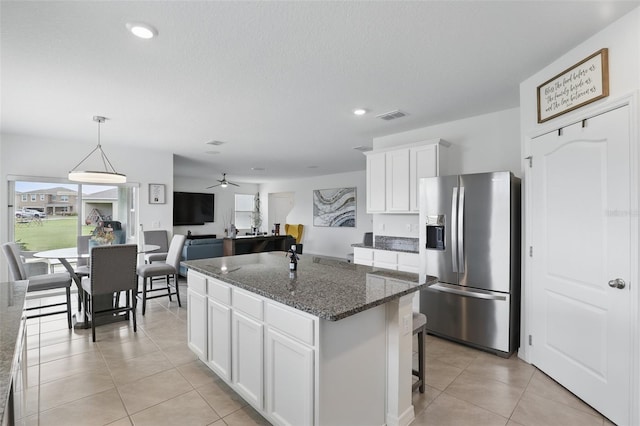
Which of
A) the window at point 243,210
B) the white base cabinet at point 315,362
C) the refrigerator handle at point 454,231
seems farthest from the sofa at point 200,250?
the window at point 243,210

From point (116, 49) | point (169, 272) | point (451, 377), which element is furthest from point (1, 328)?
point (169, 272)

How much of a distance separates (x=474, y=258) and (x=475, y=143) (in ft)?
5.23

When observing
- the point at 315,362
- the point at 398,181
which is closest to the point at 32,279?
the point at 315,362

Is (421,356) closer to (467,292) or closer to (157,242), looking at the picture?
(467,292)

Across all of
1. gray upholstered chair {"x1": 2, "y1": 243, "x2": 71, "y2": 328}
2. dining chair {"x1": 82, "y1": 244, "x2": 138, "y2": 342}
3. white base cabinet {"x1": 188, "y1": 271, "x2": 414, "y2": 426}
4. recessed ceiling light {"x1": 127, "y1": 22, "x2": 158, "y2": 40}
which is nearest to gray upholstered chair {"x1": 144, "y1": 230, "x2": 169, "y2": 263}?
gray upholstered chair {"x1": 2, "y1": 243, "x2": 71, "y2": 328}

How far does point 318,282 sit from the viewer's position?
2115 mm

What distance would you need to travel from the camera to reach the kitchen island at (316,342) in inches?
63.4

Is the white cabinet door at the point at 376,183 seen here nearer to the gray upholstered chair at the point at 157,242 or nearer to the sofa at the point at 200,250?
the sofa at the point at 200,250

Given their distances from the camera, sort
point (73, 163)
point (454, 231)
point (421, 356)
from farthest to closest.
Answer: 1. point (73, 163)
2. point (454, 231)
3. point (421, 356)

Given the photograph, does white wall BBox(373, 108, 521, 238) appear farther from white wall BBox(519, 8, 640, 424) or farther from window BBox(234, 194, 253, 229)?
window BBox(234, 194, 253, 229)

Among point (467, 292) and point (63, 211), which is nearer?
point (467, 292)

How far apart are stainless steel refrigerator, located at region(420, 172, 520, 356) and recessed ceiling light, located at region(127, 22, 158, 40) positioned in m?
2.87

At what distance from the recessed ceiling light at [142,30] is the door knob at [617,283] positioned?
3.42 meters

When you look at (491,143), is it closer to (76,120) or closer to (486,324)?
(486,324)
